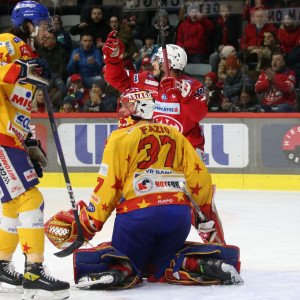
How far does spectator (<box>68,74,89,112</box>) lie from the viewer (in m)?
8.70

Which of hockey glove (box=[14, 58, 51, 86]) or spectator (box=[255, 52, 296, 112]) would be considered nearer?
hockey glove (box=[14, 58, 51, 86])

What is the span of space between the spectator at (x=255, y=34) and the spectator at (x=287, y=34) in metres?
0.08

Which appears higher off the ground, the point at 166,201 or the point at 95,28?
the point at 95,28

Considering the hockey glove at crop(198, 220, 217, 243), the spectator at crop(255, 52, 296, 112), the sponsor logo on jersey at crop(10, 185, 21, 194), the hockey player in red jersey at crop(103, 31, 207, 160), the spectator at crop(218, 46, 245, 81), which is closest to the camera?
the sponsor logo on jersey at crop(10, 185, 21, 194)

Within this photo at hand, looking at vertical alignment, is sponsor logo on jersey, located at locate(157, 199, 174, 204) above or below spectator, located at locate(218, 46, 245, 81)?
below

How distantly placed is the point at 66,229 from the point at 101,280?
327 mm

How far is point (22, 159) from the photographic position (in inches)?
150

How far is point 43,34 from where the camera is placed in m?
4.01

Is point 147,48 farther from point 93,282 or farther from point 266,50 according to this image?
point 93,282

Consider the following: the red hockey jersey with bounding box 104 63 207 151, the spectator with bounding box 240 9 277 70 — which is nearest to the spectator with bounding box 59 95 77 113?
the spectator with bounding box 240 9 277 70

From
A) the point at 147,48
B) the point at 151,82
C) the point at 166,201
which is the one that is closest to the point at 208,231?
the point at 166,201

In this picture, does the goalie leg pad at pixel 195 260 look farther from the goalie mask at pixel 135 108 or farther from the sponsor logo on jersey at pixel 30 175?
the sponsor logo on jersey at pixel 30 175

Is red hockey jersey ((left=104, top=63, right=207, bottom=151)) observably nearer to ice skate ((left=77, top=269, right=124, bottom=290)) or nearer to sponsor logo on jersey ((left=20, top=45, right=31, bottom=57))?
sponsor logo on jersey ((left=20, top=45, right=31, bottom=57))

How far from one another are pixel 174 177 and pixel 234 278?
0.57 m
